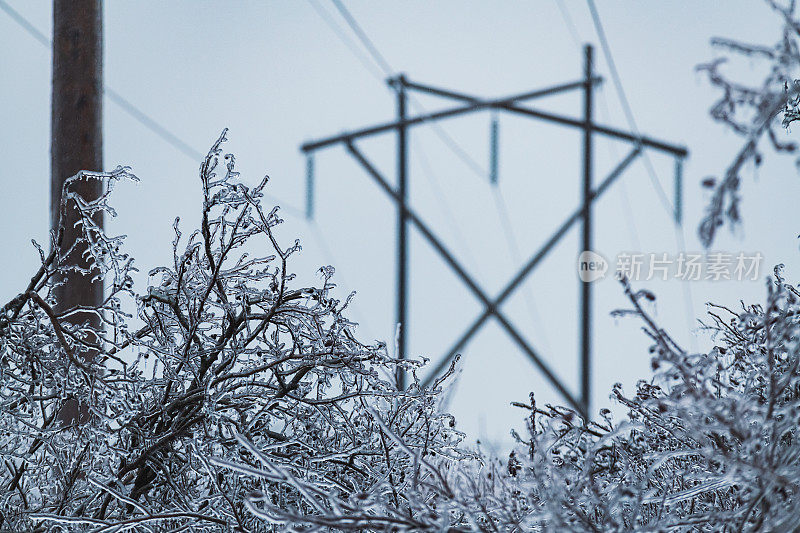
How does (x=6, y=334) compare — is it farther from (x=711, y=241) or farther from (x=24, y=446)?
(x=711, y=241)

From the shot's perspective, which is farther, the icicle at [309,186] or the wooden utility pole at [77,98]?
the icicle at [309,186]

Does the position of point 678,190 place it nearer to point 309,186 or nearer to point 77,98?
point 309,186

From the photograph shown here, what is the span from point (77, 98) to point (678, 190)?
8.17 m

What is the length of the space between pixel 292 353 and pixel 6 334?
0.61 metres

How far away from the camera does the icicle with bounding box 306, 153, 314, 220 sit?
880 centimetres

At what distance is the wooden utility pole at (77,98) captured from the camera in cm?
343

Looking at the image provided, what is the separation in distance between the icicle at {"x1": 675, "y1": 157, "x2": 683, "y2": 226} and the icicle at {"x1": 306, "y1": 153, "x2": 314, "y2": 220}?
155 inches

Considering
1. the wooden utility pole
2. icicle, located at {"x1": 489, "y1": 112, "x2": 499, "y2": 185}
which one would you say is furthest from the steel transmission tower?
the wooden utility pole

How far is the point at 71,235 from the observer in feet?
10.5

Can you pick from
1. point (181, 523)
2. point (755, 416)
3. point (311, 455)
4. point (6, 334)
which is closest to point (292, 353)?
point (311, 455)

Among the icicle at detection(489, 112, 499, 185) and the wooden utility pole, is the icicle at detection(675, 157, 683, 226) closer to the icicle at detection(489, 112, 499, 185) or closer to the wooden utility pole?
the icicle at detection(489, 112, 499, 185)

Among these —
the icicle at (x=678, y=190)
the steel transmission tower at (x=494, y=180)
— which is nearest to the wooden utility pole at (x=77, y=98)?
the steel transmission tower at (x=494, y=180)

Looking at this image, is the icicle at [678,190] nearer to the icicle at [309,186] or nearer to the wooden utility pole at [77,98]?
the icicle at [309,186]

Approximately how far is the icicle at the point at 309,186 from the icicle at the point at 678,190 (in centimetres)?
393
